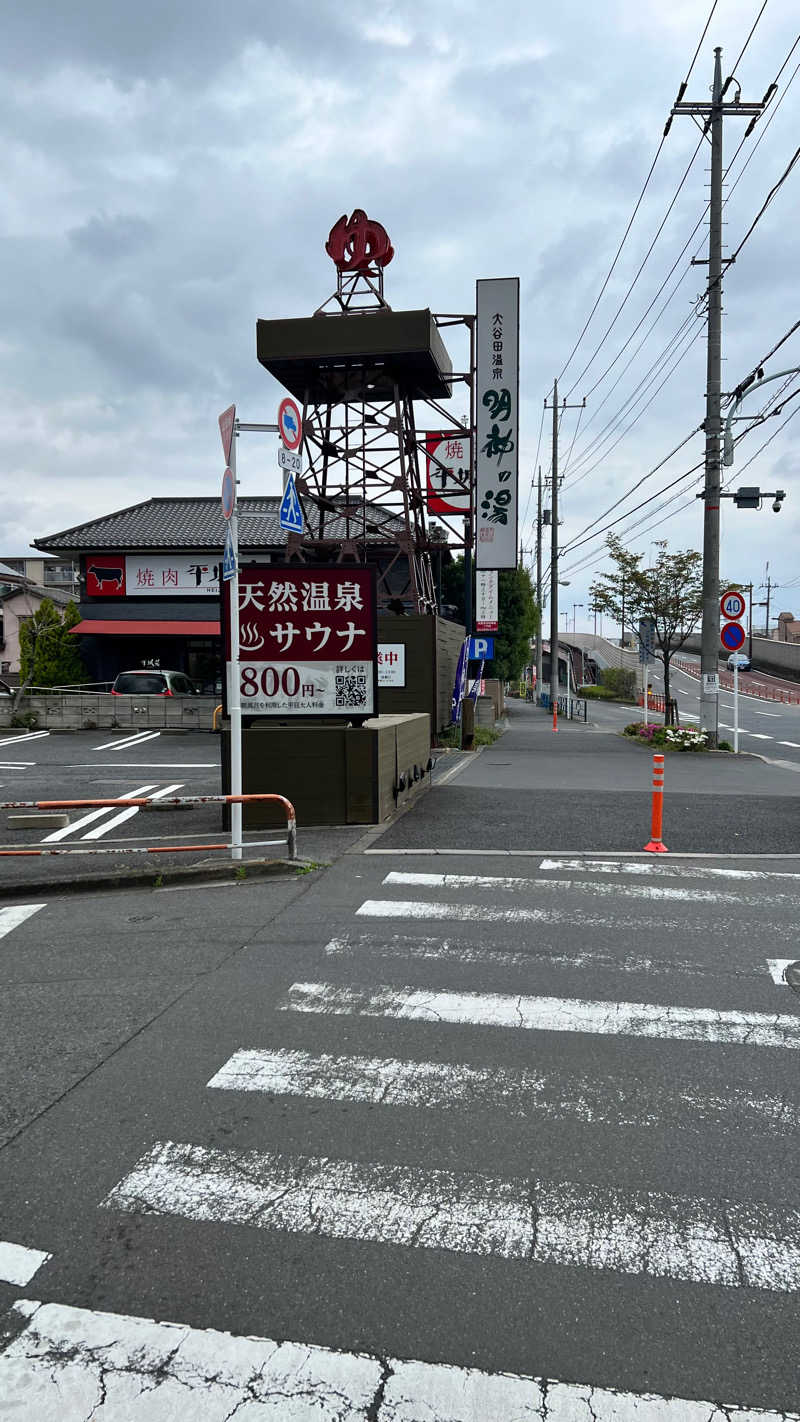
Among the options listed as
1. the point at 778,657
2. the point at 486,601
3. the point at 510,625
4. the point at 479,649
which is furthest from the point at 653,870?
the point at 778,657

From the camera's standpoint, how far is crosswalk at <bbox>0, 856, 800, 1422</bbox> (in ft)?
8.33

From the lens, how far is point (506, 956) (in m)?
6.24

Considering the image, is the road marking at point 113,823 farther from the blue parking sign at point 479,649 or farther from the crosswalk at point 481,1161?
the blue parking sign at point 479,649

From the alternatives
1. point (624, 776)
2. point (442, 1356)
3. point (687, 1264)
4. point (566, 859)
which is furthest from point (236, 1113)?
point (624, 776)

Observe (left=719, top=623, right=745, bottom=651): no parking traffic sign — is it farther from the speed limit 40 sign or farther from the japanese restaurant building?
the japanese restaurant building

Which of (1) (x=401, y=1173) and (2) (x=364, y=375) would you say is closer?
(1) (x=401, y=1173)

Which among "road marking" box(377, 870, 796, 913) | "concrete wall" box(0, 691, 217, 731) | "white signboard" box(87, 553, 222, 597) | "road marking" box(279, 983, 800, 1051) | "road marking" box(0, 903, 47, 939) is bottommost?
"road marking" box(0, 903, 47, 939)

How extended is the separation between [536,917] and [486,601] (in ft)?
83.2

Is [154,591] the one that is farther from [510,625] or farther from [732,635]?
[732,635]

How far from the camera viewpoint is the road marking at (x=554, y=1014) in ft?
16.2

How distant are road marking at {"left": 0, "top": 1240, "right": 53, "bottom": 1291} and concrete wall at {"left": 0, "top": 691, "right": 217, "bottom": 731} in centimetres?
2368

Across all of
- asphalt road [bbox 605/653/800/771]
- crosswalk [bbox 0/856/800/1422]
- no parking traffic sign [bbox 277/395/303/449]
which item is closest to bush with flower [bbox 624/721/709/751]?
asphalt road [bbox 605/653/800/771]

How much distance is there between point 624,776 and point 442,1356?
14910 mm

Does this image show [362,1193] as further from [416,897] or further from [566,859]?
[566,859]
